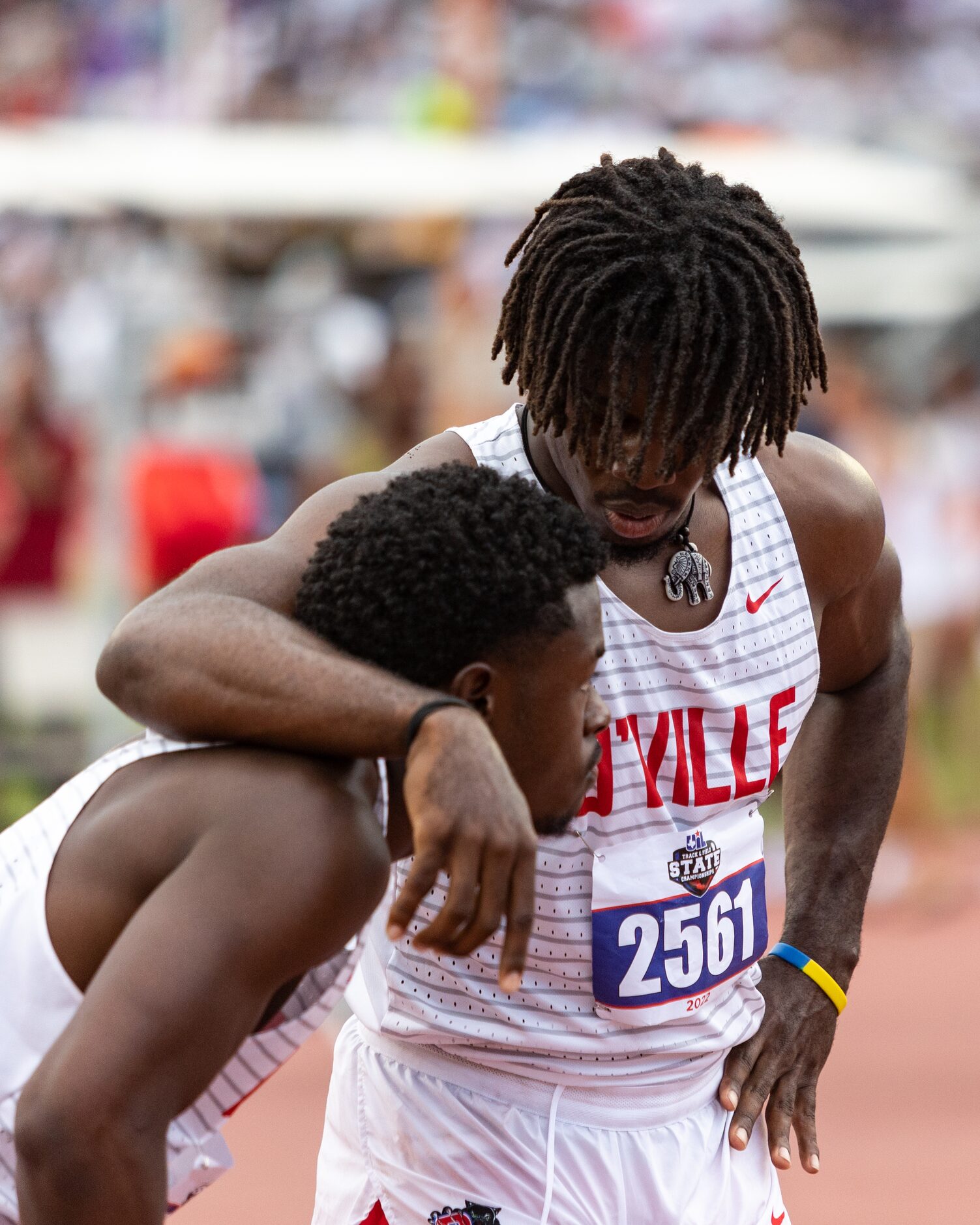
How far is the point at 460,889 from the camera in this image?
170cm

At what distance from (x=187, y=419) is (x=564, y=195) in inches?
236

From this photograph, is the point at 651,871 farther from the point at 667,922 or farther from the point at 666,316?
the point at 666,316

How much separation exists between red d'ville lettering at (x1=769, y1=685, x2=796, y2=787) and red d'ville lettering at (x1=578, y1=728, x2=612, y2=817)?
282 mm

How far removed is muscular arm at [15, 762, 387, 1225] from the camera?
1.63 m

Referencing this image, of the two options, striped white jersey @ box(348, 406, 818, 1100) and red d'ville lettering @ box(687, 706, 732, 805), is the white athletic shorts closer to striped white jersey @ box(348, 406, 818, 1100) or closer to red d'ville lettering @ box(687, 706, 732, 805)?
striped white jersey @ box(348, 406, 818, 1100)

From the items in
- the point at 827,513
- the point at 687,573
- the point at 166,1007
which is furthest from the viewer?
the point at 827,513

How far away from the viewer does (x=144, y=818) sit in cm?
181

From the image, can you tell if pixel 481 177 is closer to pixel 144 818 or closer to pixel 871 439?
pixel 871 439

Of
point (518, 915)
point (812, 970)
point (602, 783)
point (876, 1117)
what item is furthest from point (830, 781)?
point (876, 1117)

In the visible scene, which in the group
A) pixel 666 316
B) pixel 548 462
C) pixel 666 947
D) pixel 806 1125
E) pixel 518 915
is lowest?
pixel 806 1125

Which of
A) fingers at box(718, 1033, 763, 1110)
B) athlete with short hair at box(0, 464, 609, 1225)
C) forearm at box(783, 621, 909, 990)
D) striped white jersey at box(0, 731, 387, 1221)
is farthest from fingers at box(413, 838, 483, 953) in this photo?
forearm at box(783, 621, 909, 990)

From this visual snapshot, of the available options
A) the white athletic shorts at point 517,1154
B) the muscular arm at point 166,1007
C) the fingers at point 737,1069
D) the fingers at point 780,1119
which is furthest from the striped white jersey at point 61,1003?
the fingers at point 780,1119

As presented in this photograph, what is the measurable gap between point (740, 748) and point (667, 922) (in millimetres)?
269

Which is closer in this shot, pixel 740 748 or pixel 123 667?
pixel 123 667
